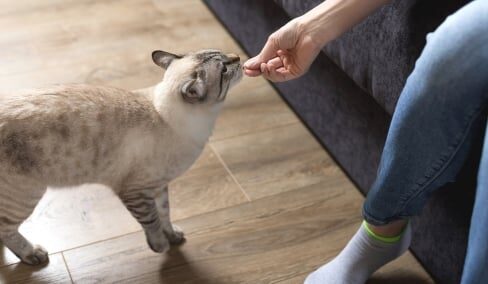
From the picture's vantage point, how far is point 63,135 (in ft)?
3.84

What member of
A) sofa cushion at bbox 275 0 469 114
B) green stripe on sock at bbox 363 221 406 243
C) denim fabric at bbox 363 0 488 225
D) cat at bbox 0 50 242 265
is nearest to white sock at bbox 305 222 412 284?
green stripe on sock at bbox 363 221 406 243

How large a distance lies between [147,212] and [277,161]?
1.64 feet

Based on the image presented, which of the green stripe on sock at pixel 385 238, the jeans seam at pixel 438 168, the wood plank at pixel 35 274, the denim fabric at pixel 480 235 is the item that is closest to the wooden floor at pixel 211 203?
the wood plank at pixel 35 274

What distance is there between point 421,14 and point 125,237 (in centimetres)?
85

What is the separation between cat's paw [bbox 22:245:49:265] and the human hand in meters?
0.63

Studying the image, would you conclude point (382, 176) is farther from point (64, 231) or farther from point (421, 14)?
point (64, 231)

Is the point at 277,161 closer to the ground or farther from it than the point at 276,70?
closer to the ground

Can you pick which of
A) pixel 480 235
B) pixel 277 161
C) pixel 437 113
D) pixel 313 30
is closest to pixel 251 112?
pixel 277 161

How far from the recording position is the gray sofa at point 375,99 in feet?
3.87

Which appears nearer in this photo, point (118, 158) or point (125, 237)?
point (118, 158)

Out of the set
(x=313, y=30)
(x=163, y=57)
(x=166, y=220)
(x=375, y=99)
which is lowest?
(x=166, y=220)

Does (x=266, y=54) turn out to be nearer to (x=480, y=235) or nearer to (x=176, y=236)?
(x=176, y=236)

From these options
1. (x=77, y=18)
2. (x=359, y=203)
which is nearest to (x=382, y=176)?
(x=359, y=203)

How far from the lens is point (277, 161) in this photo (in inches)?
66.7
